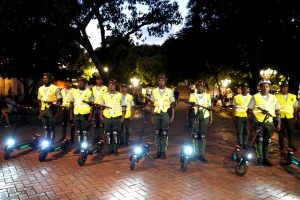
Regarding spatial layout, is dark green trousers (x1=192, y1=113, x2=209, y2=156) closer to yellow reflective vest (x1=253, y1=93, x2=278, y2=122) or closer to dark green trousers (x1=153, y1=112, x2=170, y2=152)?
dark green trousers (x1=153, y1=112, x2=170, y2=152)

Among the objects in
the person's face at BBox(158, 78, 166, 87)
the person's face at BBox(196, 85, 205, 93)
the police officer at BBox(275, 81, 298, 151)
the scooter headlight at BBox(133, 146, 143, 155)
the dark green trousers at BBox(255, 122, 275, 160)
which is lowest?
the scooter headlight at BBox(133, 146, 143, 155)

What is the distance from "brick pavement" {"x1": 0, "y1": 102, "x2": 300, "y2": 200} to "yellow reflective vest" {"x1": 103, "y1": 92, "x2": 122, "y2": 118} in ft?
3.82

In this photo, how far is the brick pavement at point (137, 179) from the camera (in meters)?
6.05

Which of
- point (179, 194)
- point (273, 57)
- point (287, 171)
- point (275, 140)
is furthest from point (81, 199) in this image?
point (273, 57)

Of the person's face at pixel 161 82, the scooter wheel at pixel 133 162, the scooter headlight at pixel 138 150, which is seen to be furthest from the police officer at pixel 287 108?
the scooter wheel at pixel 133 162

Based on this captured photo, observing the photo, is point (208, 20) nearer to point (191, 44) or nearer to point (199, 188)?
A: point (191, 44)

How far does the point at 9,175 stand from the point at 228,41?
20.3 meters

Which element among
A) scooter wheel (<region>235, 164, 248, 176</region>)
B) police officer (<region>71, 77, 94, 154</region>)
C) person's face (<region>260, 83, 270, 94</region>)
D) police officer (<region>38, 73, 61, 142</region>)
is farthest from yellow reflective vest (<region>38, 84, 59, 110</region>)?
person's face (<region>260, 83, 270, 94</region>)

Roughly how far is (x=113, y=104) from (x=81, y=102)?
3.04 ft

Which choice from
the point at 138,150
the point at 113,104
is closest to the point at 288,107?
the point at 138,150

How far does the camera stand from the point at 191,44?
29625 mm

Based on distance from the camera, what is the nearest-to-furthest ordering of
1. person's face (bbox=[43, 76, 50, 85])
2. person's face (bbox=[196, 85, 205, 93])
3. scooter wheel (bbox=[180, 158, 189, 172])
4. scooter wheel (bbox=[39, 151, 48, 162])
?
scooter wheel (bbox=[180, 158, 189, 172]), scooter wheel (bbox=[39, 151, 48, 162]), person's face (bbox=[196, 85, 205, 93]), person's face (bbox=[43, 76, 50, 85])

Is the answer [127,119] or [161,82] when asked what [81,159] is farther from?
[127,119]

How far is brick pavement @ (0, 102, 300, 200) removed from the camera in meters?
6.05
